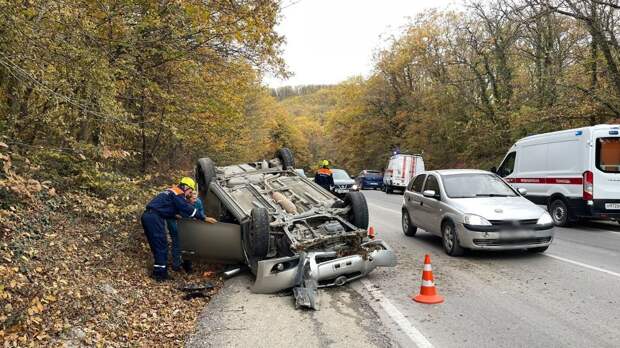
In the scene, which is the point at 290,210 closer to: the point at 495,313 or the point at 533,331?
the point at 495,313

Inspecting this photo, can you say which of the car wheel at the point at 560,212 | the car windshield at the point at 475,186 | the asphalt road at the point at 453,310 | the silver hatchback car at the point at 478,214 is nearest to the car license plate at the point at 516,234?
the silver hatchback car at the point at 478,214

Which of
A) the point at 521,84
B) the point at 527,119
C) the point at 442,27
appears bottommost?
the point at 527,119

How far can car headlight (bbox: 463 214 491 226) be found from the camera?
7.84 m

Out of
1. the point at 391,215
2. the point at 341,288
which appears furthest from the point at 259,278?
the point at 391,215

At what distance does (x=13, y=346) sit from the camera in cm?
396

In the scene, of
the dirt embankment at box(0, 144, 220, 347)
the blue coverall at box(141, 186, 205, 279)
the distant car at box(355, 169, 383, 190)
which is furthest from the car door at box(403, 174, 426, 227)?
the distant car at box(355, 169, 383, 190)

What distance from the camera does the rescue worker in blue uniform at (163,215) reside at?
23.5ft

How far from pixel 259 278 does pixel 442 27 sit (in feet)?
116

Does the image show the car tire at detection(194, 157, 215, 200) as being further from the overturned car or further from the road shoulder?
the road shoulder

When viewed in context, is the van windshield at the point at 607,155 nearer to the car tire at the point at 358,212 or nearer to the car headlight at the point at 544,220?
the car headlight at the point at 544,220

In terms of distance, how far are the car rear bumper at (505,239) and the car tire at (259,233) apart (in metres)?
3.46

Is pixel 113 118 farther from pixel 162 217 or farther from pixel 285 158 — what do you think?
pixel 285 158

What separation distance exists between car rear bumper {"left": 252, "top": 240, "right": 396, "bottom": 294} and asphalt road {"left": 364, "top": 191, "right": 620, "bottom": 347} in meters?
0.40

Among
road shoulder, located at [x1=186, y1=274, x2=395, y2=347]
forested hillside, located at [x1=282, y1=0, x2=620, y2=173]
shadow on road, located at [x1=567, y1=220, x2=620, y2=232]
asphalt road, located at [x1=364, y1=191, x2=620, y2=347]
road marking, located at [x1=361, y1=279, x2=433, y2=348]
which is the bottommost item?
road shoulder, located at [x1=186, y1=274, x2=395, y2=347]
